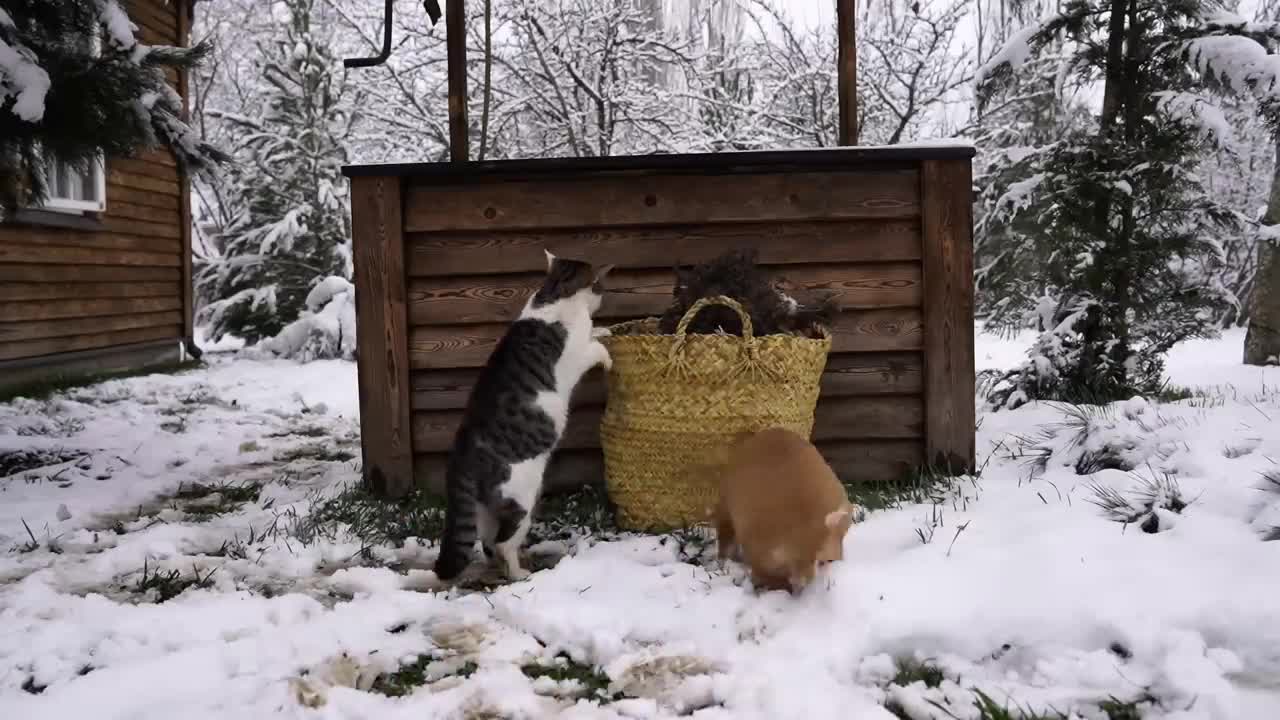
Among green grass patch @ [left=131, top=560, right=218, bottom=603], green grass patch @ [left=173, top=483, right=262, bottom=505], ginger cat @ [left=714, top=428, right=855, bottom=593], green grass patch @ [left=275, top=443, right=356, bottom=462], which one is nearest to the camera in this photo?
ginger cat @ [left=714, top=428, right=855, bottom=593]

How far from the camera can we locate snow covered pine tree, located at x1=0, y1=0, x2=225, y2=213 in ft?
10.4

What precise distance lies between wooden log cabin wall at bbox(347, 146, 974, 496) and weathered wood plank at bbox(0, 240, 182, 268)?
451 cm

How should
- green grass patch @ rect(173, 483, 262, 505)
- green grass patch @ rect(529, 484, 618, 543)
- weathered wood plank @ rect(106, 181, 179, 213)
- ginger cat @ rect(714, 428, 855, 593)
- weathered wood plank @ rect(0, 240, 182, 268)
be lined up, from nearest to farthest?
ginger cat @ rect(714, 428, 855, 593) → green grass patch @ rect(529, 484, 618, 543) → green grass patch @ rect(173, 483, 262, 505) → weathered wood plank @ rect(0, 240, 182, 268) → weathered wood plank @ rect(106, 181, 179, 213)

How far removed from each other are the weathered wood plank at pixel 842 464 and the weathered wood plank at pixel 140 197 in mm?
5812

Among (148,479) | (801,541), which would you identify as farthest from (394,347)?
(801,541)

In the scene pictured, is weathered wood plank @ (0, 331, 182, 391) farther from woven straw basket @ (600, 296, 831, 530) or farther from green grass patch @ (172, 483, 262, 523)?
woven straw basket @ (600, 296, 831, 530)

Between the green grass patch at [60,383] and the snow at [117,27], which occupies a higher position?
the snow at [117,27]

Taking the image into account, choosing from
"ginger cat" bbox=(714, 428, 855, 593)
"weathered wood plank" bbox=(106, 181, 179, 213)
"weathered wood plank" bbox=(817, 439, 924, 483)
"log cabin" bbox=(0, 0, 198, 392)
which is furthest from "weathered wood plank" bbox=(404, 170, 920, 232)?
"weathered wood plank" bbox=(106, 181, 179, 213)

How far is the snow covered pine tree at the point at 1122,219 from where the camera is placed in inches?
180

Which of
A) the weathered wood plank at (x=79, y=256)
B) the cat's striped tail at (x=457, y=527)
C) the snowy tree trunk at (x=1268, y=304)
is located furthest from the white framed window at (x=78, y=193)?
the snowy tree trunk at (x=1268, y=304)

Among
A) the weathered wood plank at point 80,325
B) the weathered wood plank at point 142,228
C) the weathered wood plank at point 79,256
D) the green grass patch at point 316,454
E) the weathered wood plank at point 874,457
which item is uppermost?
the weathered wood plank at point 142,228

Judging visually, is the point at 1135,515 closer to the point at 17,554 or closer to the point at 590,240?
the point at 590,240

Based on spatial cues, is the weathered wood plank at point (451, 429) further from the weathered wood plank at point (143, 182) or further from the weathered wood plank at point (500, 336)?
the weathered wood plank at point (143, 182)

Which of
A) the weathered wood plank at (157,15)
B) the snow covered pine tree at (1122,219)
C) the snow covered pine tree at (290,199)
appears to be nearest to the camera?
the snow covered pine tree at (1122,219)
